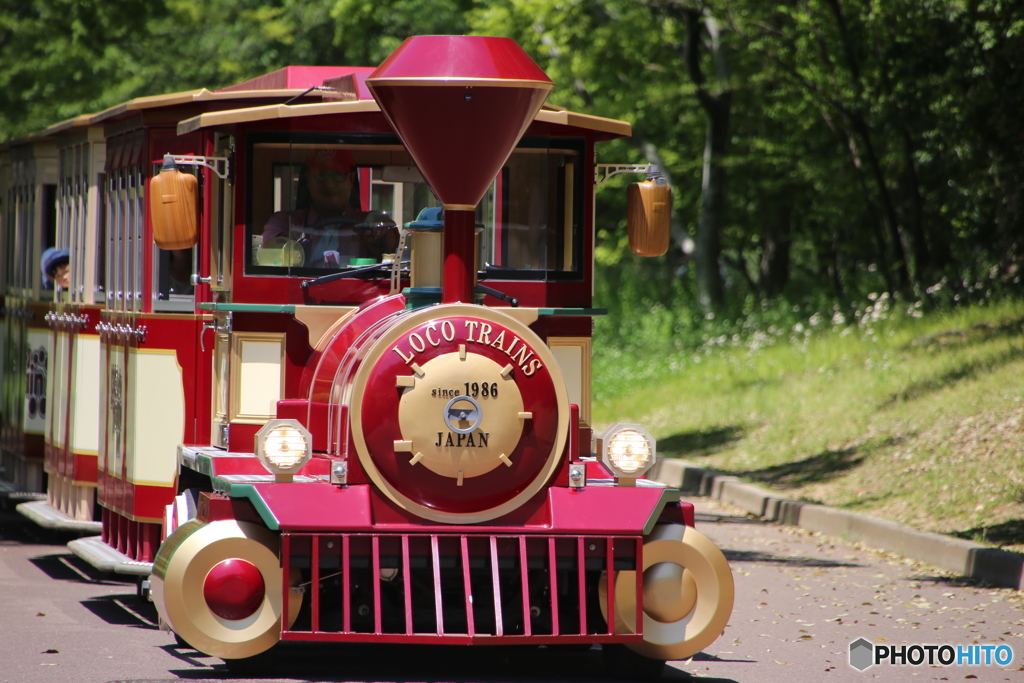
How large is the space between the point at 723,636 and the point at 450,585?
2166mm

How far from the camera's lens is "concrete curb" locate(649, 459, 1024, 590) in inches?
376

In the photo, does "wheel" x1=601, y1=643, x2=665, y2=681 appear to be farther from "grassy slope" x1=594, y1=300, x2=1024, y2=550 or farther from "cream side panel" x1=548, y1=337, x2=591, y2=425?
"grassy slope" x1=594, y1=300, x2=1024, y2=550

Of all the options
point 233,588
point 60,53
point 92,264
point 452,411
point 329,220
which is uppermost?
point 60,53

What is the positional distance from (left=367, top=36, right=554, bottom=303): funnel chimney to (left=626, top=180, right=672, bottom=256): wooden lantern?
3.73ft

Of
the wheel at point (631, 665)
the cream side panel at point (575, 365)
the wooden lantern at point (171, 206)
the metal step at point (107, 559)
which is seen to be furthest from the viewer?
the metal step at point (107, 559)

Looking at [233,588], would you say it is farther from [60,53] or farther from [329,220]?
[60,53]

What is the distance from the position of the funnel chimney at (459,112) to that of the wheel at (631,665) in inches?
71.0

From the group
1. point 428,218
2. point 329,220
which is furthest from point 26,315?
point 428,218

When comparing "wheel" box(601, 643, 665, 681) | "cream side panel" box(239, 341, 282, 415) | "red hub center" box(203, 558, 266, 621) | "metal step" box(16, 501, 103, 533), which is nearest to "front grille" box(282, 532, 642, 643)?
"red hub center" box(203, 558, 266, 621)

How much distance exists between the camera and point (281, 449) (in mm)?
6289

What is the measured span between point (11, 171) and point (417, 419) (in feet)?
27.8

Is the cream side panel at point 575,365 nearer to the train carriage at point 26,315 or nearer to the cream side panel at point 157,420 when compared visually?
the cream side panel at point 157,420

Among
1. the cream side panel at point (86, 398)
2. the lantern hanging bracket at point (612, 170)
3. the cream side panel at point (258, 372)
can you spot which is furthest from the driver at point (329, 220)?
the cream side panel at point (86, 398)

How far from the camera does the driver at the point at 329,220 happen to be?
748 cm
